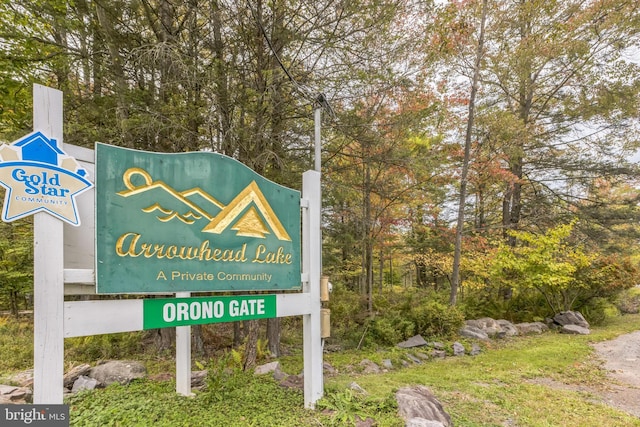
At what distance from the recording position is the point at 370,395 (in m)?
3.67

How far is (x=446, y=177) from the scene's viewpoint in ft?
31.0

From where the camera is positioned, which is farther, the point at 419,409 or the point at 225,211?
the point at 419,409

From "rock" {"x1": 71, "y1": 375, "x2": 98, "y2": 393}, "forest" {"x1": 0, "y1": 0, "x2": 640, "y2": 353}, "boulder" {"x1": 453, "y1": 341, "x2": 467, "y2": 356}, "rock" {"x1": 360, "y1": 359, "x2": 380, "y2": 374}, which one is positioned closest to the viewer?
"rock" {"x1": 71, "y1": 375, "x2": 98, "y2": 393}

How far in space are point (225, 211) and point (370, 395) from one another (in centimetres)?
250

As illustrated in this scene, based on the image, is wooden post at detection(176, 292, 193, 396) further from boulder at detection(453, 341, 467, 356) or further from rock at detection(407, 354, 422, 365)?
boulder at detection(453, 341, 467, 356)

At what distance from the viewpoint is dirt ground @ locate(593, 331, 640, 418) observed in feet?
14.6

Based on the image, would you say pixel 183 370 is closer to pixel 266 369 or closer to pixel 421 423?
pixel 266 369

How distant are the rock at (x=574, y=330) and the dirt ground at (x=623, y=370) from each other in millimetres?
683

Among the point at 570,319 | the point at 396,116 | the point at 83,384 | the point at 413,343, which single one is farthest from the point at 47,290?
the point at 570,319

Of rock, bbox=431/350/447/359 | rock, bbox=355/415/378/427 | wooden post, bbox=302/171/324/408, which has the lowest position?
rock, bbox=431/350/447/359

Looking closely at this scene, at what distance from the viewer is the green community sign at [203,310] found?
96.0 inches

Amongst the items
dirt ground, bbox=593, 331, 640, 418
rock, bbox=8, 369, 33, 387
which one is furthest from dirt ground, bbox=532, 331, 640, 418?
rock, bbox=8, 369, 33, 387

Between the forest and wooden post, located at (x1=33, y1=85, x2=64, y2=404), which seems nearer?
wooden post, located at (x1=33, y1=85, x2=64, y2=404)

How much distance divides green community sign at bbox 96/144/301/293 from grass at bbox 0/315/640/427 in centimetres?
119
